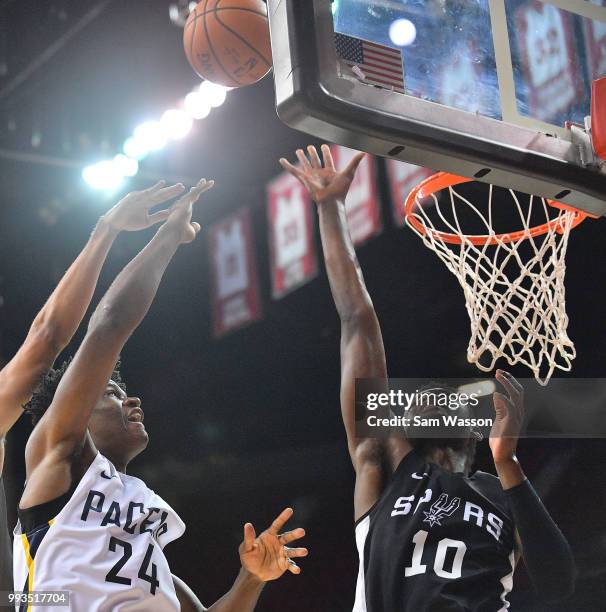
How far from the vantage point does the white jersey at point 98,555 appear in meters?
2.41

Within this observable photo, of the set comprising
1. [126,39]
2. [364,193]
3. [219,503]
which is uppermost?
[126,39]

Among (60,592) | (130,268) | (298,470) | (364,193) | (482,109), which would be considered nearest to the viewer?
(482,109)

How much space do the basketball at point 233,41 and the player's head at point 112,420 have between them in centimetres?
117

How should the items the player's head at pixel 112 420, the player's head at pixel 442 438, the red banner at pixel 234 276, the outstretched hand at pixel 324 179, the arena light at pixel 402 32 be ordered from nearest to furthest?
the arena light at pixel 402 32 < the player's head at pixel 112 420 < the player's head at pixel 442 438 < the outstretched hand at pixel 324 179 < the red banner at pixel 234 276

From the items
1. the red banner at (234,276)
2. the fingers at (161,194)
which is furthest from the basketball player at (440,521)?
the red banner at (234,276)

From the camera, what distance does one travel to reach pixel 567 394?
4.57m

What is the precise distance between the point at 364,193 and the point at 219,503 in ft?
7.26

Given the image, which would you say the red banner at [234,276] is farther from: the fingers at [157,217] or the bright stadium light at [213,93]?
the fingers at [157,217]

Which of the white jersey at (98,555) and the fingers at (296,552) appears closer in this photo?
the white jersey at (98,555)

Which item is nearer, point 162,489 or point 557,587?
point 557,587

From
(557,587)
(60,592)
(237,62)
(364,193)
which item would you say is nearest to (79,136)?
(364,193)

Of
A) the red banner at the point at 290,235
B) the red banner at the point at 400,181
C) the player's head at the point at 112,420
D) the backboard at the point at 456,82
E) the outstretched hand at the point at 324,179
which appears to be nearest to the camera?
the backboard at the point at 456,82

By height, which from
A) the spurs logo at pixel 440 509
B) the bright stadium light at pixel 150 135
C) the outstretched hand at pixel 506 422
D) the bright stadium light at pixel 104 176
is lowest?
the spurs logo at pixel 440 509

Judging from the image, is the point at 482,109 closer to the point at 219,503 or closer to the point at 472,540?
the point at 472,540
